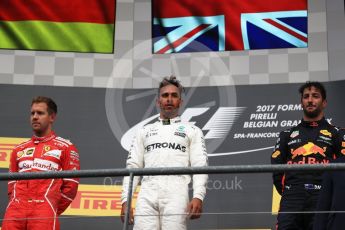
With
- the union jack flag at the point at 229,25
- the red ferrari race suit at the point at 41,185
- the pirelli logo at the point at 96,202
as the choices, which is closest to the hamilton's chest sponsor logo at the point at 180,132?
the red ferrari race suit at the point at 41,185

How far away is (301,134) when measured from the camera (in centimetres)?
335

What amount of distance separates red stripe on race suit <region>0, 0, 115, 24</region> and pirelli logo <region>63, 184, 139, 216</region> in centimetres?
133

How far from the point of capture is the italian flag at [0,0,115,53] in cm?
519

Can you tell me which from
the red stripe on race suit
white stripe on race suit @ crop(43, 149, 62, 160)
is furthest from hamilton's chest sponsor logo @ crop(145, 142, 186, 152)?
the red stripe on race suit

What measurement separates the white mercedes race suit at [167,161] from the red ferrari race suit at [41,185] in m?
0.29

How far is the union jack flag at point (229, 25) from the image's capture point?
5.14 metres

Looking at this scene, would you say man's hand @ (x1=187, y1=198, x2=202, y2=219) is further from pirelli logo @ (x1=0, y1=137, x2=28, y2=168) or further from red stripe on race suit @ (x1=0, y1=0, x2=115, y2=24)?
red stripe on race suit @ (x1=0, y1=0, x2=115, y2=24)

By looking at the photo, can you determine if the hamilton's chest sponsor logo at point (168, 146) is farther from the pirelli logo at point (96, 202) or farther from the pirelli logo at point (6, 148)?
the pirelli logo at point (6, 148)

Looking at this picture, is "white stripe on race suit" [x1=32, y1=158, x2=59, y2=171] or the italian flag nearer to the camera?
"white stripe on race suit" [x1=32, y1=158, x2=59, y2=171]

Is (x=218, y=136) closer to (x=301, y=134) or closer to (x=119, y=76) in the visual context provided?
(x=119, y=76)
